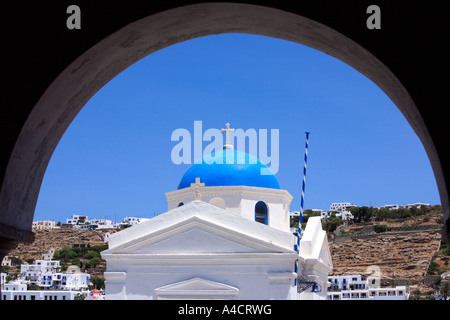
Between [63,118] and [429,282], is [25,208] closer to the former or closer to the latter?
[63,118]

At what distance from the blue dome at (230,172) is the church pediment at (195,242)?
457 centimetres

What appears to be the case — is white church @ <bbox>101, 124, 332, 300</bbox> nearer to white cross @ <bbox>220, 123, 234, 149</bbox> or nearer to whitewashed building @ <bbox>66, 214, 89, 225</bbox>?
white cross @ <bbox>220, 123, 234, 149</bbox>

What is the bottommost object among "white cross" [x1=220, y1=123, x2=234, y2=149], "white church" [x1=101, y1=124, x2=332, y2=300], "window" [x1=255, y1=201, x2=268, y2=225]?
"white church" [x1=101, y1=124, x2=332, y2=300]

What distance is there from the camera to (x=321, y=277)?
20094 mm

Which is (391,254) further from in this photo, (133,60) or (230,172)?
(133,60)

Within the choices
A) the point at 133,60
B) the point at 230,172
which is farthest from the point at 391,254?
the point at 133,60

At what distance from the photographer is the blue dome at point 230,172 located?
797 inches

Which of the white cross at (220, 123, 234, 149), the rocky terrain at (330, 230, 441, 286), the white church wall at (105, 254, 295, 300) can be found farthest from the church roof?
the rocky terrain at (330, 230, 441, 286)

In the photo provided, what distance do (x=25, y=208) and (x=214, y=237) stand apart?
11.7m

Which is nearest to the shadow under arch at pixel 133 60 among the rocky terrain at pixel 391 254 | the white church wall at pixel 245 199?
the white church wall at pixel 245 199

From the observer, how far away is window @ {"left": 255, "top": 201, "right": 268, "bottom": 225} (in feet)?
65.9

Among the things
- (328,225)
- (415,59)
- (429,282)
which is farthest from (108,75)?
(328,225)

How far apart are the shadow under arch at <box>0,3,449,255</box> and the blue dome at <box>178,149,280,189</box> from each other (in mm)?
15972

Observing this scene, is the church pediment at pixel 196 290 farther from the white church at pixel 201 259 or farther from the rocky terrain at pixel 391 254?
the rocky terrain at pixel 391 254
